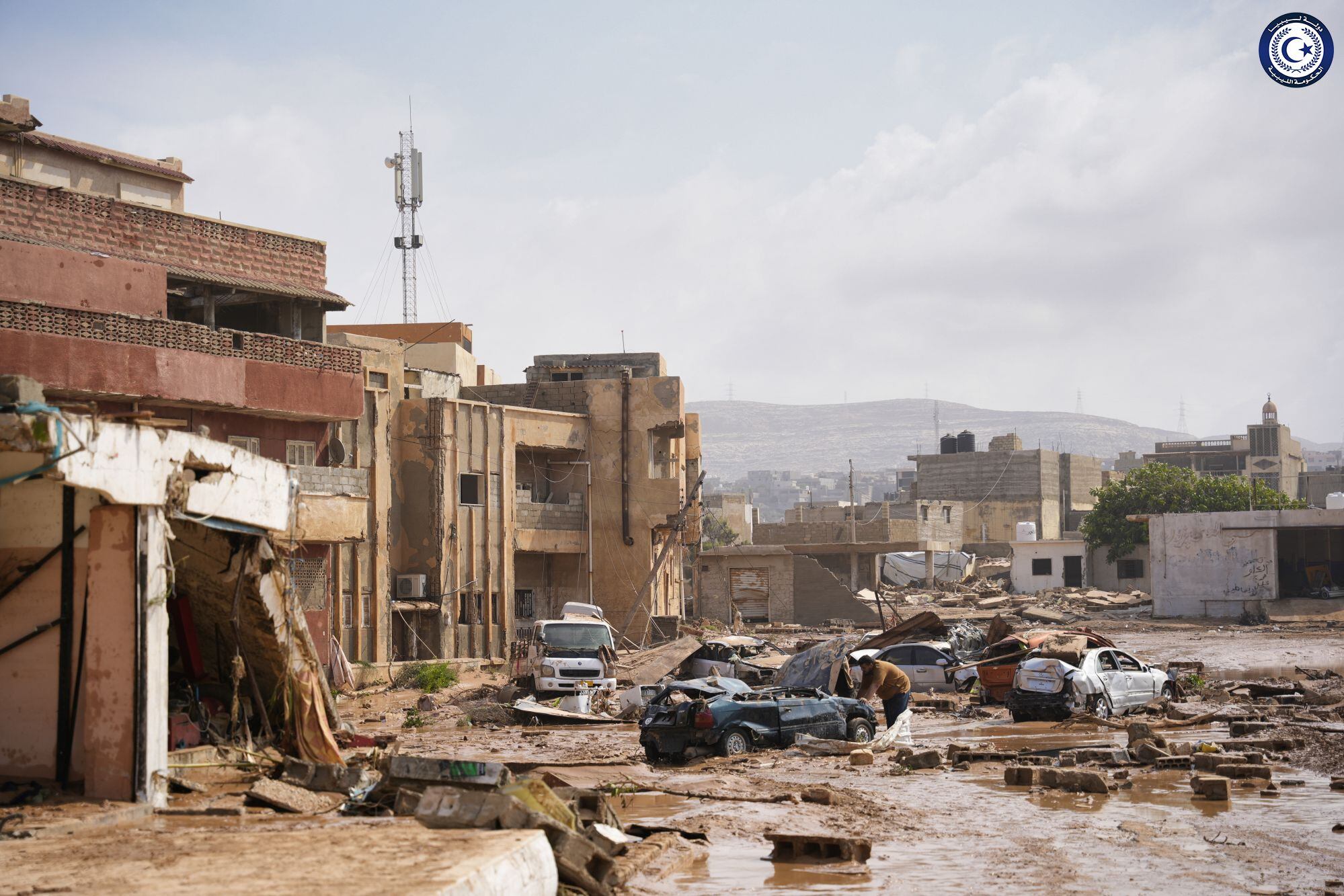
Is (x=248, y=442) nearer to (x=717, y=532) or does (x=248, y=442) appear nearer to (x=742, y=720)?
(x=742, y=720)

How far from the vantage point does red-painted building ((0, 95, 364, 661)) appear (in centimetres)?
2709

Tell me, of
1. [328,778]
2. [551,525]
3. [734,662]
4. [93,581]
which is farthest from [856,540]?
[93,581]

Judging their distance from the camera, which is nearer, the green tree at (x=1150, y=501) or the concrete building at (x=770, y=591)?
the concrete building at (x=770, y=591)

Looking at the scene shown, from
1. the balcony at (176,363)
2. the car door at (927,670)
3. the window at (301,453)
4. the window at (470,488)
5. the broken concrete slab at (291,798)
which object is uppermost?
the balcony at (176,363)

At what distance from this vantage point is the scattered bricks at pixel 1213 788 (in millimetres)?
14289

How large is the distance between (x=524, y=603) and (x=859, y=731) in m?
24.8

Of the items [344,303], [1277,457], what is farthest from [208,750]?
[1277,457]

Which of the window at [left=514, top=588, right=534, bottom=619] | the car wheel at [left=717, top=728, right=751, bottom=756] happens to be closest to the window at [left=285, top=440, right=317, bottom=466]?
the window at [left=514, top=588, right=534, bottom=619]

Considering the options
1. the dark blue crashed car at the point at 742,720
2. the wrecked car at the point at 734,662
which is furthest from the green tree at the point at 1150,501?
the dark blue crashed car at the point at 742,720

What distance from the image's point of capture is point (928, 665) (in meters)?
30.0

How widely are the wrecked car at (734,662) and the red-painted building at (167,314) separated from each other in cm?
873

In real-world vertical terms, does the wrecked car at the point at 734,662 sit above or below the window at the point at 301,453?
below

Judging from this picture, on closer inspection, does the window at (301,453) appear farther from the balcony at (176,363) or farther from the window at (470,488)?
the window at (470,488)

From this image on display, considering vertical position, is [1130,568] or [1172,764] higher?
[1130,568]
